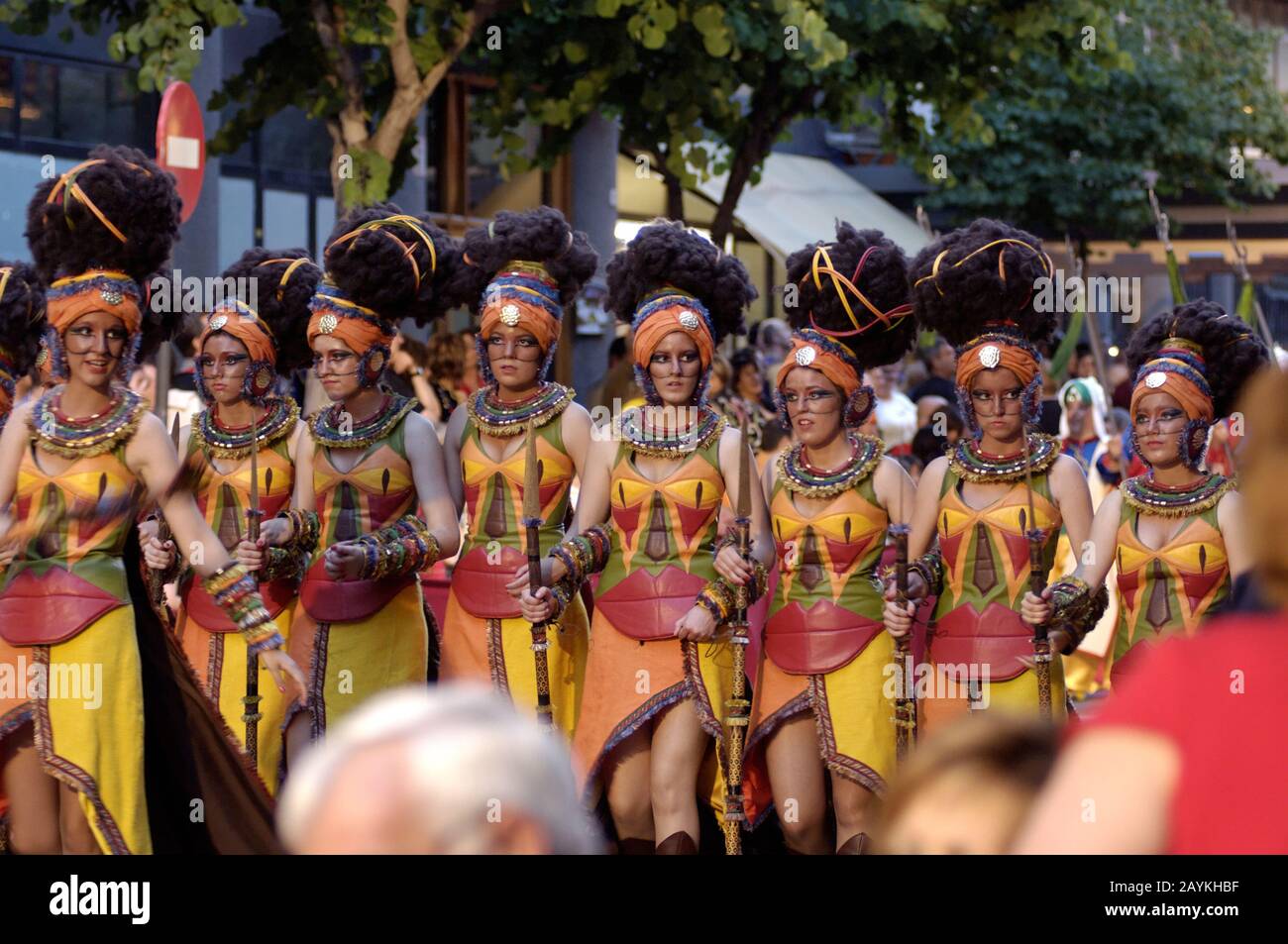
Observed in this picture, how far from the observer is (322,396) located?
891 centimetres

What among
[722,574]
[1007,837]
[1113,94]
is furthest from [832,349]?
[1113,94]

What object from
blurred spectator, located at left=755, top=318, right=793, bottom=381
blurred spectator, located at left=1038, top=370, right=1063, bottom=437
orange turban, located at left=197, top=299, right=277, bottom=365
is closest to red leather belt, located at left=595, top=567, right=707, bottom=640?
orange turban, located at left=197, top=299, right=277, bottom=365

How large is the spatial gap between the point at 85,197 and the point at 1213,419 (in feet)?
12.2

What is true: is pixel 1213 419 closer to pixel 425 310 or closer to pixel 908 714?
pixel 908 714

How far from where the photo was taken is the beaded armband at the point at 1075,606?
5.73 meters

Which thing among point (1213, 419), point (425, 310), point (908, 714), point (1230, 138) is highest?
point (1230, 138)

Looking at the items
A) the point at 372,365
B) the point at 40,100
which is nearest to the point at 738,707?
the point at 372,365

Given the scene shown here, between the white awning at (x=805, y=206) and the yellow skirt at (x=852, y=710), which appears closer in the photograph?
the yellow skirt at (x=852, y=710)

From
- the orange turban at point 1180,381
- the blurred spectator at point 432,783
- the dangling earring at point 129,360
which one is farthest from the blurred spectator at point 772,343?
the blurred spectator at point 432,783

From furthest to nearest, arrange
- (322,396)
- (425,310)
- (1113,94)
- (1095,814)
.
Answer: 1. (1113,94)
2. (322,396)
3. (425,310)
4. (1095,814)

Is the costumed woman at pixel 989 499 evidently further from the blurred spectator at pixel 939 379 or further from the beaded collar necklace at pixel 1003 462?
the blurred spectator at pixel 939 379

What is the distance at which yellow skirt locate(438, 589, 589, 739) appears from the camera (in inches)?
250

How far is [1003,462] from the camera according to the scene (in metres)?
6.02

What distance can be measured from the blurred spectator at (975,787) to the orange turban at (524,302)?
457 cm
